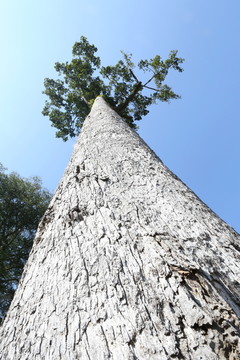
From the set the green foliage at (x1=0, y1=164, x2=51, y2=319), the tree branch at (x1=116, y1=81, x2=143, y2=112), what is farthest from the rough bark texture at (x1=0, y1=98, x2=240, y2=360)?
the tree branch at (x1=116, y1=81, x2=143, y2=112)

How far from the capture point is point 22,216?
36.9 ft

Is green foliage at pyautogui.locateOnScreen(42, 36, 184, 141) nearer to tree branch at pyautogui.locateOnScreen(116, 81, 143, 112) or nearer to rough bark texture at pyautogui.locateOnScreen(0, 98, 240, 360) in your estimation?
tree branch at pyautogui.locateOnScreen(116, 81, 143, 112)

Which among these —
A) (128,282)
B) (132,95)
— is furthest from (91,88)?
(128,282)

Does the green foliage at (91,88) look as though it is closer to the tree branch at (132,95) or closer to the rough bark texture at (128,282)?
the tree branch at (132,95)

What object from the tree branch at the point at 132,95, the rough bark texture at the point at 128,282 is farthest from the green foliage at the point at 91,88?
the rough bark texture at the point at 128,282

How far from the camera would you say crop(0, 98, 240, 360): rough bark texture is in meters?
1.00

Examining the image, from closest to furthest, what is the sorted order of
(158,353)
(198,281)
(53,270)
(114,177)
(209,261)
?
(158,353) < (198,281) < (209,261) < (53,270) < (114,177)

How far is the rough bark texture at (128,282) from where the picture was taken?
1.00m

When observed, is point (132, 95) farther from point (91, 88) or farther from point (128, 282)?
point (128, 282)

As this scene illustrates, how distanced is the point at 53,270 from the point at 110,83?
13.4 metres

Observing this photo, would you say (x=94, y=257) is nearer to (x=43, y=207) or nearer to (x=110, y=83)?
(x=43, y=207)

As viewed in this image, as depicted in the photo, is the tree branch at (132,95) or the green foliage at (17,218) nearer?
the green foliage at (17,218)

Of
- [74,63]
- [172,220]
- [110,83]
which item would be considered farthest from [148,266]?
[74,63]

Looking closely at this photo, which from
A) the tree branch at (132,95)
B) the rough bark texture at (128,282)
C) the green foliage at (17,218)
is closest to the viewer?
the rough bark texture at (128,282)
